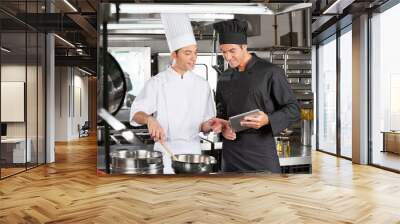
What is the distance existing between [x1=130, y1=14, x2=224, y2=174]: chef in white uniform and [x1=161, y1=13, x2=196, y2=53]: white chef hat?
0.01 m

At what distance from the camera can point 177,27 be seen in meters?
5.16

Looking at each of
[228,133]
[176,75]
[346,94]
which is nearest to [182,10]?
[176,75]

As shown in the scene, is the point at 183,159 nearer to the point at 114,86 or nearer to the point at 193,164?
the point at 193,164

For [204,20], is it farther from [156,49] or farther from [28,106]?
[28,106]

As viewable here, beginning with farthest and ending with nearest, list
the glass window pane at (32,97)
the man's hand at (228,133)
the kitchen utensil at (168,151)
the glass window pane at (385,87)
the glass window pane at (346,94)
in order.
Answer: the glass window pane at (346,94) → the glass window pane at (32,97) → the glass window pane at (385,87) → the kitchen utensil at (168,151) → the man's hand at (228,133)

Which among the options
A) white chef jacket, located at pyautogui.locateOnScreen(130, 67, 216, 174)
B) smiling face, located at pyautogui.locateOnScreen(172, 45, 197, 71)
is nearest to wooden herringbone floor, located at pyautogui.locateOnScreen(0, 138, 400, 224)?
white chef jacket, located at pyautogui.locateOnScreen(130, 67, 216, 174)

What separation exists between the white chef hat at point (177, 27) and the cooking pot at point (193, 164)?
143 centimetres

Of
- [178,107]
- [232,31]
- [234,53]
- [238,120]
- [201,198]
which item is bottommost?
[201,198]

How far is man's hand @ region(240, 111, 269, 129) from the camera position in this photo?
4.81m

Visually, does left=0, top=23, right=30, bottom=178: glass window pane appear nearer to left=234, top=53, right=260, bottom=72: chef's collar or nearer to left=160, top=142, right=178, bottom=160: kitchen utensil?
left=160, top=142, right=178, bottom=160: kitchen utensil

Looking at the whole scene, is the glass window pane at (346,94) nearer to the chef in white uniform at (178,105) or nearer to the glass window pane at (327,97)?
the glass window pane at (327,97)

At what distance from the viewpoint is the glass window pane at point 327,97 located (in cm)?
894

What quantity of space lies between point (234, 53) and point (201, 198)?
1.82 metres

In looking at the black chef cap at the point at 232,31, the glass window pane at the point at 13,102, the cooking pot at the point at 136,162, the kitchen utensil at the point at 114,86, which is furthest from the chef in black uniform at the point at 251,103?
the glass window pane at the point at 13,102
